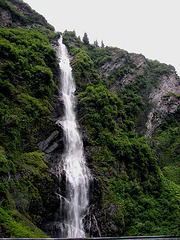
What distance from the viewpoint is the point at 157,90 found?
1618 inches

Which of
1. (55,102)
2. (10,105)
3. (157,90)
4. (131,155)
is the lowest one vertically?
(131,155)

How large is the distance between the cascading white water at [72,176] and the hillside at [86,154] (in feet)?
2.06

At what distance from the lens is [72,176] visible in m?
18.6

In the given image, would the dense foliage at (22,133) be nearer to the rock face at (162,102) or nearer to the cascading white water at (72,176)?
the cascading white water at (72,176)

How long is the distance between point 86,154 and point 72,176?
3.75m

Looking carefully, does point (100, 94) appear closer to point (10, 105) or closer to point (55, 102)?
point (55, 102)

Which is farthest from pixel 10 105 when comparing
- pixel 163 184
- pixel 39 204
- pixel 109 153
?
pixel 163 184

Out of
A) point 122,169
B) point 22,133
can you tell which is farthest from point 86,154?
point 22,133

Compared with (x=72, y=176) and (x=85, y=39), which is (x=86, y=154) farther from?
(x=85, y=39)

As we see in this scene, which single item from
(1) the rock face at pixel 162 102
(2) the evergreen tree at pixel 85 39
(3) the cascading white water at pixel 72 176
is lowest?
(3) the cascading white water at pixel 72 176

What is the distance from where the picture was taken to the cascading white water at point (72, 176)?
53.8 ft

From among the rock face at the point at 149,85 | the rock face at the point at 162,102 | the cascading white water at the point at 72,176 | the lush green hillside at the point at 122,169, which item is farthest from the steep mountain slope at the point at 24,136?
the rock face at the point at 162,102

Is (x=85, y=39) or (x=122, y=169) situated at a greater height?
(x=85, y=39)

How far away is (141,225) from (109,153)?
774 cm
